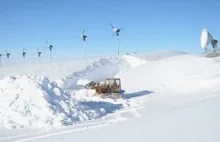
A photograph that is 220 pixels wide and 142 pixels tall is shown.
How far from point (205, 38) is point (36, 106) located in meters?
34.0

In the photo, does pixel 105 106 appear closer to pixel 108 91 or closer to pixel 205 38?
pixel 108 91

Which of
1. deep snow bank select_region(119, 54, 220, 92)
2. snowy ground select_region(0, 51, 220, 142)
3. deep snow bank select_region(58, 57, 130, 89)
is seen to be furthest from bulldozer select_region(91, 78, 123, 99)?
deep snow bank select_region(58, 57, 130, 89)

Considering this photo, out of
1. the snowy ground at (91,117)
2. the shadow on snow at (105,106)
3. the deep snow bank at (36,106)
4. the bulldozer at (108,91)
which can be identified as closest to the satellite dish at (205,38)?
the snowy ground at (91,117)

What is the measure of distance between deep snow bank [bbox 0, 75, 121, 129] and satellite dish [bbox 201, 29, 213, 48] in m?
30.2

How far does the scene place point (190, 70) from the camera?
38.1m

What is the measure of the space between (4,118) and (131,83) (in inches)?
924

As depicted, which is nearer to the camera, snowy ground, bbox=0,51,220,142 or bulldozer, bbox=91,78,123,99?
snowy ground, bbox=0,51,220,142

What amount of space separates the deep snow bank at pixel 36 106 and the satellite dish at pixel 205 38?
30.2 m

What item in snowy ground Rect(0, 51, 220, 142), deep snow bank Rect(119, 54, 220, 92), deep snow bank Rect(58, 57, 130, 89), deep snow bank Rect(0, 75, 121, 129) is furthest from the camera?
deep snow bank Rect(58, 57, 130, 89)

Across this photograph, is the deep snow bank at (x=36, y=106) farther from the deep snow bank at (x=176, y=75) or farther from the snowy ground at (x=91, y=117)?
the deep snow bank at (x=176, y=75)

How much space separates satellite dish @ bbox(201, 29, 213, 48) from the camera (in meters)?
45.0

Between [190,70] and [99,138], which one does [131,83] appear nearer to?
[190,70]

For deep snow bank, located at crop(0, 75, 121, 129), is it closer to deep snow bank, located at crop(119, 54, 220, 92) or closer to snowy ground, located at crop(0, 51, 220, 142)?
snowy ground, located at crop(0, 51, 220, 142)

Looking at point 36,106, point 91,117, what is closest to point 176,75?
point 91,117
